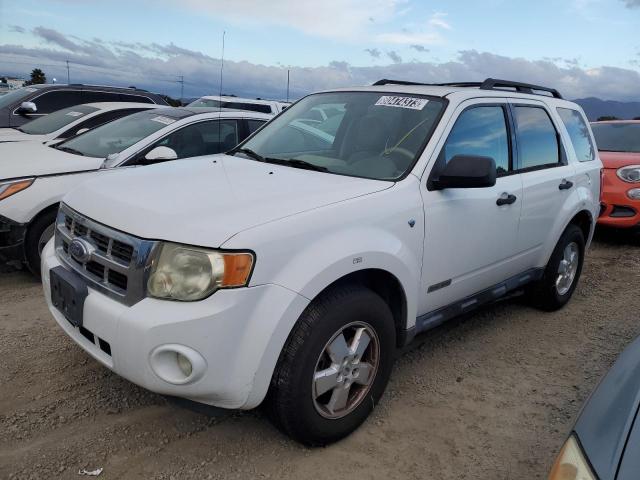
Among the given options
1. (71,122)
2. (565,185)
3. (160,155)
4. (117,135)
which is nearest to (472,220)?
(565,185)

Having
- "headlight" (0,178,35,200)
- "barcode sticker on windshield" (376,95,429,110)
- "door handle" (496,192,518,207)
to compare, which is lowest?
"headlight" (0,178,35,200)

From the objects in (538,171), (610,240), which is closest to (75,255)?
(538,171)

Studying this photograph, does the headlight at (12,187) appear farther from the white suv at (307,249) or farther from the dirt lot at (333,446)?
the white suv at (307,249)

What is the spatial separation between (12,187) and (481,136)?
3.65m

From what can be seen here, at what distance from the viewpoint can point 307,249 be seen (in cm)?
233

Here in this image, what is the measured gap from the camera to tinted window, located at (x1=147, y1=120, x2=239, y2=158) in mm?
5262

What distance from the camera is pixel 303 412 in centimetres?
240

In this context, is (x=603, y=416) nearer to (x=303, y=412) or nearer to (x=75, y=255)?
(x=303, y=412)

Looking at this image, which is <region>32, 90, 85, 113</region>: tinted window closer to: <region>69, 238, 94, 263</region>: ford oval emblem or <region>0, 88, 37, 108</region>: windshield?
<region>0, 88, 37, 108</region>: windshield

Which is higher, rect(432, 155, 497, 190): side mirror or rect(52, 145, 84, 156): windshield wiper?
rect(432, 155, 497, 190): side mirror

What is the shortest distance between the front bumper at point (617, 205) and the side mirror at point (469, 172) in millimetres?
5013

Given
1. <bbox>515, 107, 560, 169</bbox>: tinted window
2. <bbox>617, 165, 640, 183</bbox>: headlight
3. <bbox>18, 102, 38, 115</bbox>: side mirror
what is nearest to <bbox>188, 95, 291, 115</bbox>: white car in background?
<bbox>18, 102, 38, 115</bbox>: side mirror

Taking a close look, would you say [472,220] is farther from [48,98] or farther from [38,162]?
[48,98]

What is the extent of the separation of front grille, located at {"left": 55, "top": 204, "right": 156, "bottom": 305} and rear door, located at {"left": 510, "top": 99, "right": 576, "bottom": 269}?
8.71 ft
